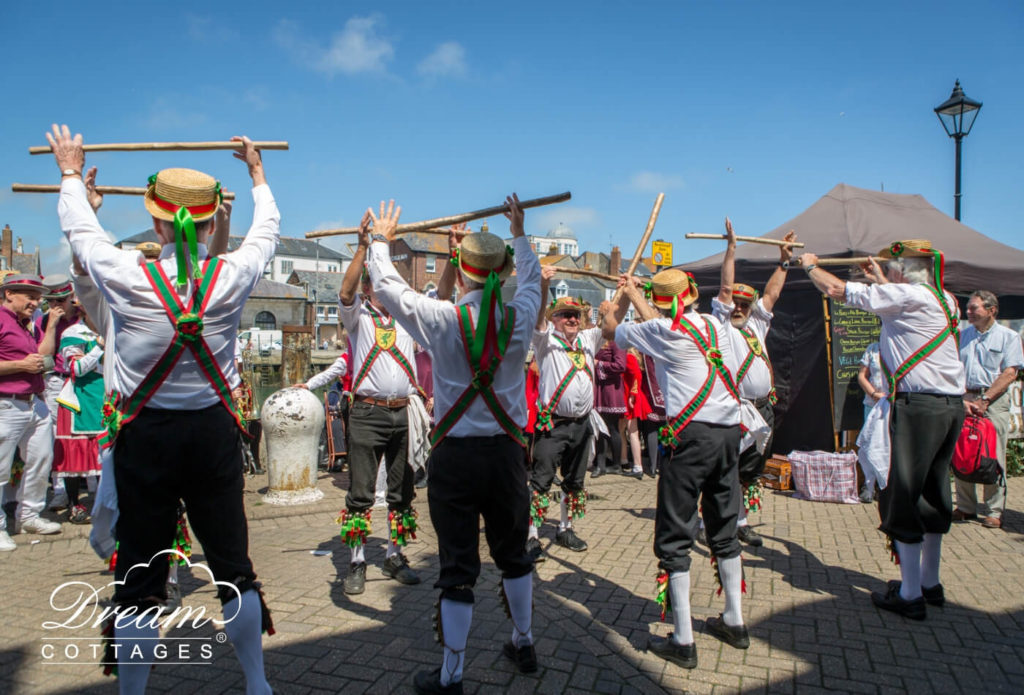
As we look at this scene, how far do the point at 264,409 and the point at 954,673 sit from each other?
252 inches

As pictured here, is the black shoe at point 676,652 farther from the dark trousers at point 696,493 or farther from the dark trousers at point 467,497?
the dark trousers at point 467,497

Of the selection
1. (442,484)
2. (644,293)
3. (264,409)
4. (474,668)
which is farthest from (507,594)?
(264,409)

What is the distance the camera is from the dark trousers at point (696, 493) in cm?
363

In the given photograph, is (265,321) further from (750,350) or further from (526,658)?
(526,658)

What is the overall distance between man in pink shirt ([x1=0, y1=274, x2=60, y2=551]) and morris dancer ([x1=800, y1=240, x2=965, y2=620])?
20.7ft

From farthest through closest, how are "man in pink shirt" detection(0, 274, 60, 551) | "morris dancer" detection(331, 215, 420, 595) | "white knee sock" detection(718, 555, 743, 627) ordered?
"man in pink shirt" detection(0, 274, 60, 551), "morris dancer" detection(331, 215, 420, 595), "white knee sock" detection(718, 555, 743, 627)

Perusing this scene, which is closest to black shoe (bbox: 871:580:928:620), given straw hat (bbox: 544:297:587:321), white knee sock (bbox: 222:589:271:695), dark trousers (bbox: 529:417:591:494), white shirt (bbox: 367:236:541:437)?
dark trousers (bbox: 529:417:591:494)

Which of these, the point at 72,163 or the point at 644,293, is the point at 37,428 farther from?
the point at 644,293

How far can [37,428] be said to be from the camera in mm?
5988

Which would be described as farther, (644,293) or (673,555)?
(644,293)

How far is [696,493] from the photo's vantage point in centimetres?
369

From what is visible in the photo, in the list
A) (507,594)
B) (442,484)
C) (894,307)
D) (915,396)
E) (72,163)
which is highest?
(72,163)

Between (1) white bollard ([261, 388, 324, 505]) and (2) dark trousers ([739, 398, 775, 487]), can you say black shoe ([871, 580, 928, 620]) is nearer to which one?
(2) dark trousers ([739, 398, 775, 487])

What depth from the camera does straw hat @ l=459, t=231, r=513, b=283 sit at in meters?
3.25
